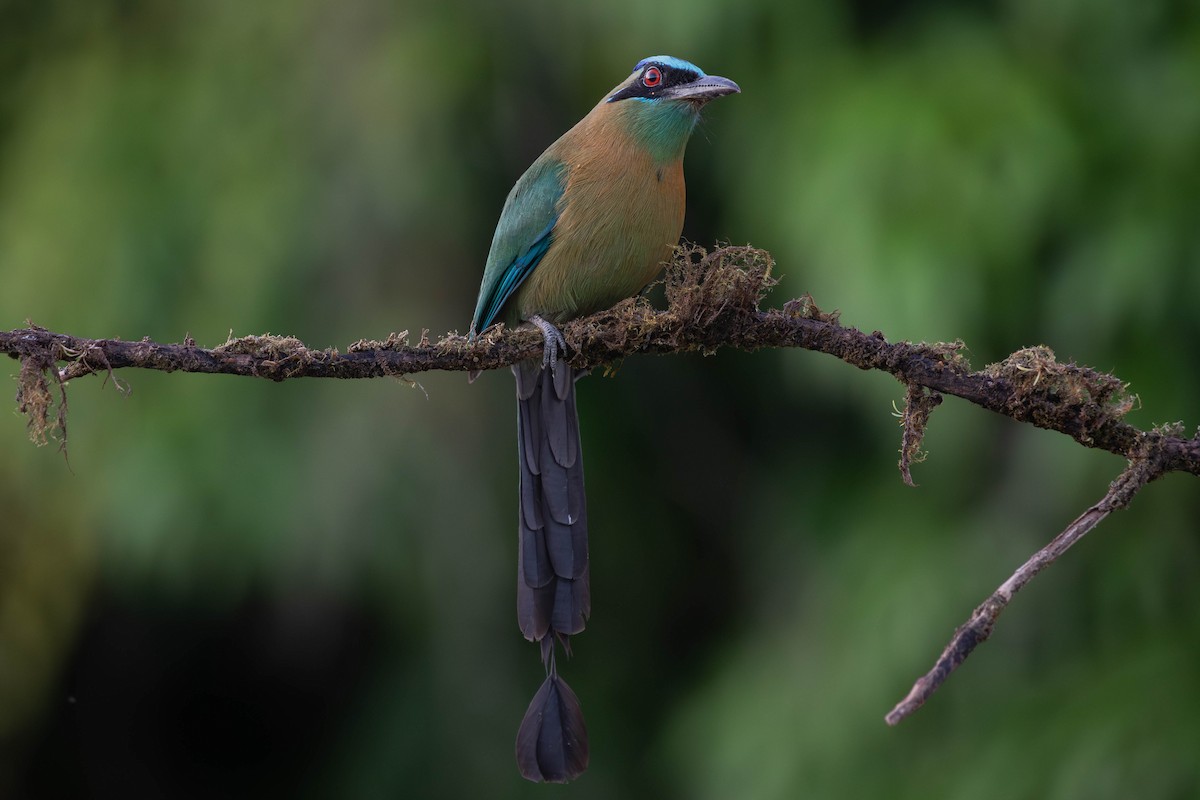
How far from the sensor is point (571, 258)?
9.49ft

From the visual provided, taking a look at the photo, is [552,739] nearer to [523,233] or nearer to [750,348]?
[750,348]

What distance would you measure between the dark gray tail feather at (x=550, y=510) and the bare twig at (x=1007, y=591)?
111 cm

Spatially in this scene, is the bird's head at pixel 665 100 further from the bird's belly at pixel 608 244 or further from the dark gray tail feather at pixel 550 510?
the dark gray tail feather at pixel 550 510

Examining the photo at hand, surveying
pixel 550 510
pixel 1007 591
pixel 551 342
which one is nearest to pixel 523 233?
pixel 551 342

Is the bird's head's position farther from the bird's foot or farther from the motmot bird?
the bird's foot

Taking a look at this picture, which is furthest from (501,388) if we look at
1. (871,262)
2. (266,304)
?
(871,262)

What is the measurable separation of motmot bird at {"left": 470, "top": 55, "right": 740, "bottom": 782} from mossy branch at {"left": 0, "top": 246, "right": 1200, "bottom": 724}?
53cm

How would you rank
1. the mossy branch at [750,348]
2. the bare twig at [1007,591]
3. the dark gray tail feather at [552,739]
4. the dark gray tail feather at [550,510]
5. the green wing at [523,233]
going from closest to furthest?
1. the bare twig at [1007,591]
2. the mossy branch at [750,348]
3. the dark gray tail feather at [552,739]
4. the dark gray tail feather at [550,510]
5. the green wing at [523,233]

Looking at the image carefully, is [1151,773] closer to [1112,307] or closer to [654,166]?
[1112,307]

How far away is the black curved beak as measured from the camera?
3.02 meters

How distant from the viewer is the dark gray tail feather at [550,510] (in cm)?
266

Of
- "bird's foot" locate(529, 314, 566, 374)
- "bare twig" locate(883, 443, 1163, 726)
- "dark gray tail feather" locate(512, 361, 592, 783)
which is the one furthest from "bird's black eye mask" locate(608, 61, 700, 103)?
"bare twig" locate(883, 443, 1163, 726)

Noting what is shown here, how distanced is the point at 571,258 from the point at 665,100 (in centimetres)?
48

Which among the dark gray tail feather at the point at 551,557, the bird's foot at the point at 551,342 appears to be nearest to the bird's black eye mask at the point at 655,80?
the dark gray tail feather at the point at 551,557
